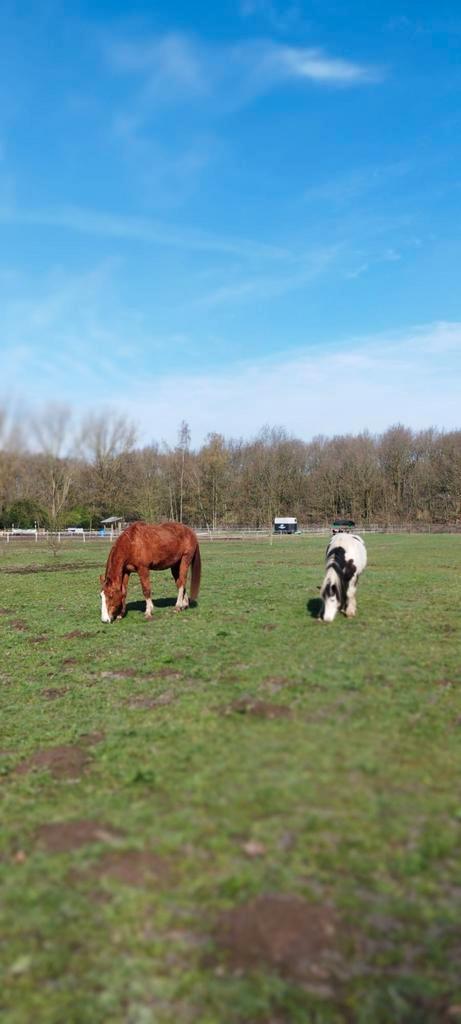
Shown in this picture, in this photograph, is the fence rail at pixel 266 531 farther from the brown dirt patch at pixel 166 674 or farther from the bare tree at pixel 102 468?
the brown dirt patch at pixel 166 674

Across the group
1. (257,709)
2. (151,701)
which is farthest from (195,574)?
(257,709)

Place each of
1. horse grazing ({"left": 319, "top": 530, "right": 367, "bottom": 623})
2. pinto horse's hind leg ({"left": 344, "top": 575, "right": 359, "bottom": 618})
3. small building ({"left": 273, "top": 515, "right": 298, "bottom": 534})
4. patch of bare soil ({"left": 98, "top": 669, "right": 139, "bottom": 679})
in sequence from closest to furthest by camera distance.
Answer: patch of bare soil ({"left": 98, "top": 669, "right": 139, "bottom": 679}) < horse grazing ({"left": 319, "top": 530, "right": 367, "bottom": 623}) < pinto horse's hind leg ({"left": 344, "top": 575, "right": 359, "bottom": 618}) < small building ({"left": 273, "top": 515, "right": 298, "bottom": 534})

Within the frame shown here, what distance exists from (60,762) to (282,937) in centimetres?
360

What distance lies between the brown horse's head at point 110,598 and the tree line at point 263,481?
5427cm

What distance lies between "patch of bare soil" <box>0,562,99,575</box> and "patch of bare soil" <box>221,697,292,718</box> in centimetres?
2157

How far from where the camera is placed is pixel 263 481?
78.9m

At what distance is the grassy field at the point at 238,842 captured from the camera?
3.16 meters

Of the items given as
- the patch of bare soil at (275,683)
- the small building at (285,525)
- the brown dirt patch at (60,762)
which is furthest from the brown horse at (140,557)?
the small building at (285,525)

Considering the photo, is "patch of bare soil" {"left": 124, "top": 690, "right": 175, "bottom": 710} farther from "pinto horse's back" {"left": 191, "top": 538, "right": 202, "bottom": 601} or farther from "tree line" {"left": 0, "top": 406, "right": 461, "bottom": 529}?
"tree line" {"left": 0, "top": 406, "right": 461, "bottom": 529}

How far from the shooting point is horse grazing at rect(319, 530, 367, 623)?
12.1 m

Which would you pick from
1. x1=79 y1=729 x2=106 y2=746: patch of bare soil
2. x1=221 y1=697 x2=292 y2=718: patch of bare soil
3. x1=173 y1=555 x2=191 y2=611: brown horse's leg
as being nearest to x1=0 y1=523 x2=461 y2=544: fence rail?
x1=173 y1=555 x2=191 y2=611: brown horse's leg

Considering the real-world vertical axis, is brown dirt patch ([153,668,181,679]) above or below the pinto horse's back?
below

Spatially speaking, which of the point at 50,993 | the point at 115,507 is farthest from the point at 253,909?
the point at 115,507

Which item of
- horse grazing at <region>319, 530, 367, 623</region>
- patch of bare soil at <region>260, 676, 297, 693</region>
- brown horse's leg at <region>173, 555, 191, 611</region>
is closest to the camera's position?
patch of bare soil at <region>260, 676, 297, 693</region>
